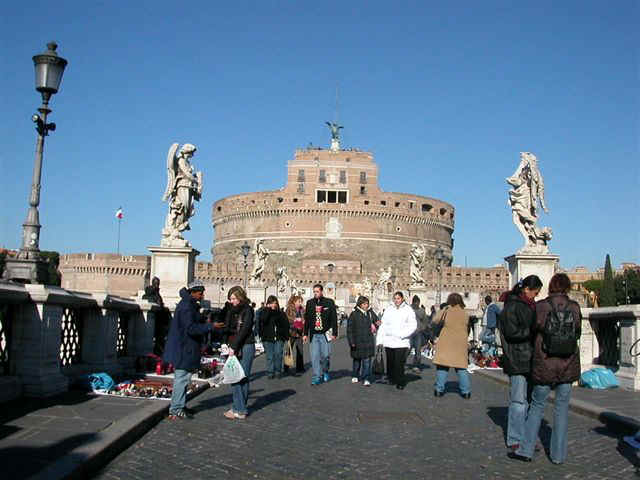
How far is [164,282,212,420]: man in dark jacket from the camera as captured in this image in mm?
6938

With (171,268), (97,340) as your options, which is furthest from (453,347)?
(171,268)

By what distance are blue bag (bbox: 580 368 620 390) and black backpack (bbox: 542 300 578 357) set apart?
13.8 ft

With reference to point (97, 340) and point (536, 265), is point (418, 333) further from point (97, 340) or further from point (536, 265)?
point (97, 340)

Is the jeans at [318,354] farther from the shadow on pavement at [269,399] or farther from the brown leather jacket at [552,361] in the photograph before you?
the brown leather jacket at [552,361]

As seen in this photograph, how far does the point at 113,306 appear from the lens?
30.5 ft

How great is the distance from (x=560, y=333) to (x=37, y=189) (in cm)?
648

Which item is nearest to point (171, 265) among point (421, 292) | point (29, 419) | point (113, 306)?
point (113, 306)

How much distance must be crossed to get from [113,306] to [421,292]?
1846 centimetres

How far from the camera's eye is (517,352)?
5.95 meters

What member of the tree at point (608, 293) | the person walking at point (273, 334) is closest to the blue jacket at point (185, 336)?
the person walking at point (273, 334)

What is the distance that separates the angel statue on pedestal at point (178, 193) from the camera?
1356cm

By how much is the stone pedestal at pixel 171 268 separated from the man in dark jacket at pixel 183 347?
251 inches

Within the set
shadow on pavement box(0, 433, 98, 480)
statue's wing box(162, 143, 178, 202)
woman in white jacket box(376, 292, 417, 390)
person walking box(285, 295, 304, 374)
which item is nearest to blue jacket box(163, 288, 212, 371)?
shadow on pavement box(0, 433, 98, 480)

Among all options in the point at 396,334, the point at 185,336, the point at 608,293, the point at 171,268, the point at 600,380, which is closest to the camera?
the point at 185,336
